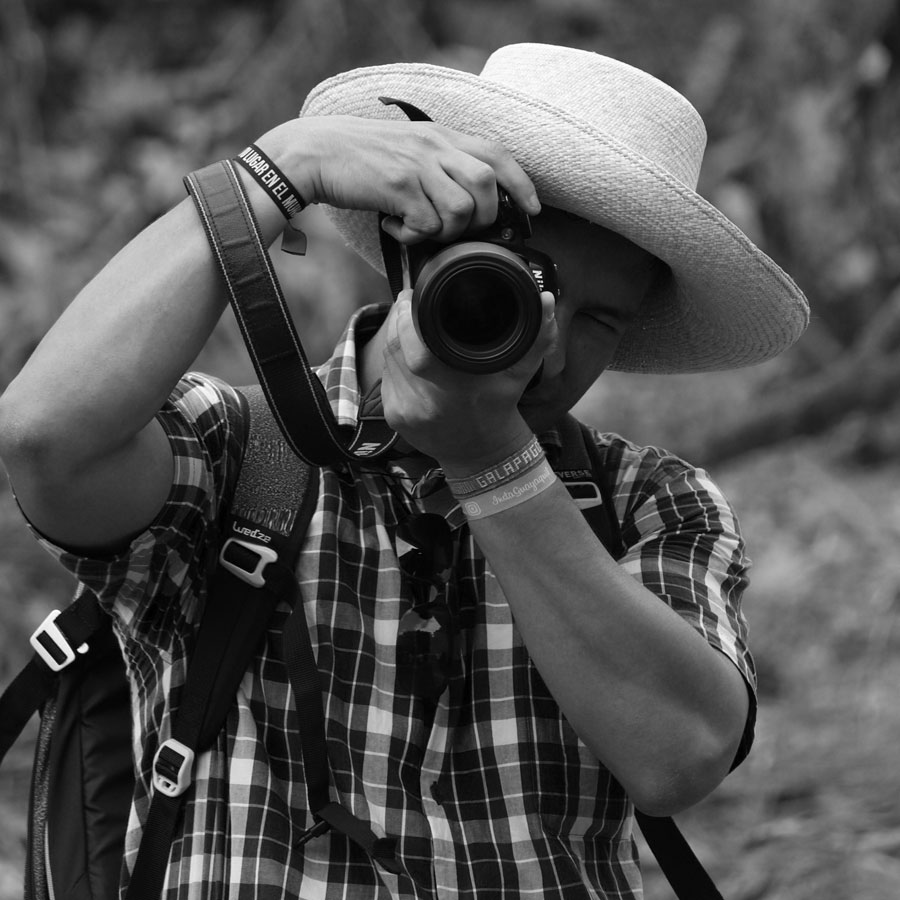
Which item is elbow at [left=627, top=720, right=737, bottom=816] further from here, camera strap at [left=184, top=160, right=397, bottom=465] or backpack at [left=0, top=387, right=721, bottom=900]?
camera strap at [left=184, top=160, right=397, bottom=465]

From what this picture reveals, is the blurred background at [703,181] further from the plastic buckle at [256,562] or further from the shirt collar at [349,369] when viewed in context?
the plastic buckle at [256,562]

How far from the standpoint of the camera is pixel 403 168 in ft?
4.19

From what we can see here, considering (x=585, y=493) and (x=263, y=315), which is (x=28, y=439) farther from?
(x=585, y=493)

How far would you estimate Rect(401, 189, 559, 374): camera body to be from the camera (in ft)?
3.86

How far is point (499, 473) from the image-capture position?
127cm

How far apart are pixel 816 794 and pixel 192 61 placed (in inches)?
128

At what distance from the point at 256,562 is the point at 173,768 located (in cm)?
22

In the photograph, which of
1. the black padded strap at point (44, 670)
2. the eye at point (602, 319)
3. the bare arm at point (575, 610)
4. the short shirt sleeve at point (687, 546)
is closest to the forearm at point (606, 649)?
Answer: the bare arm at point (575, 610)

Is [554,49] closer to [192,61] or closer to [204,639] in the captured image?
[204,639]

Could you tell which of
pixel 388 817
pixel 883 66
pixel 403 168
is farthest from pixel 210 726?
pixel 883 66

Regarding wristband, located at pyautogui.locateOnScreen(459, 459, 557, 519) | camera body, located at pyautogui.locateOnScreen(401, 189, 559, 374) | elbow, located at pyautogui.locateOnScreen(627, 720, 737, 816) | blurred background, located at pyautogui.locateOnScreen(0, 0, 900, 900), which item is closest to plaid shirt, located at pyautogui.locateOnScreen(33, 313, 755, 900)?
elbow, located at pyautogui.locateOnScreen(627, 720, 737, 816)

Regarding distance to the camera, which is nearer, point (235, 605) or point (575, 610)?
point (575, 610)

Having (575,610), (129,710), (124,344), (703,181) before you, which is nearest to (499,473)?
(575,610)

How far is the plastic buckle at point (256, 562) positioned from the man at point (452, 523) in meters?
0.05
